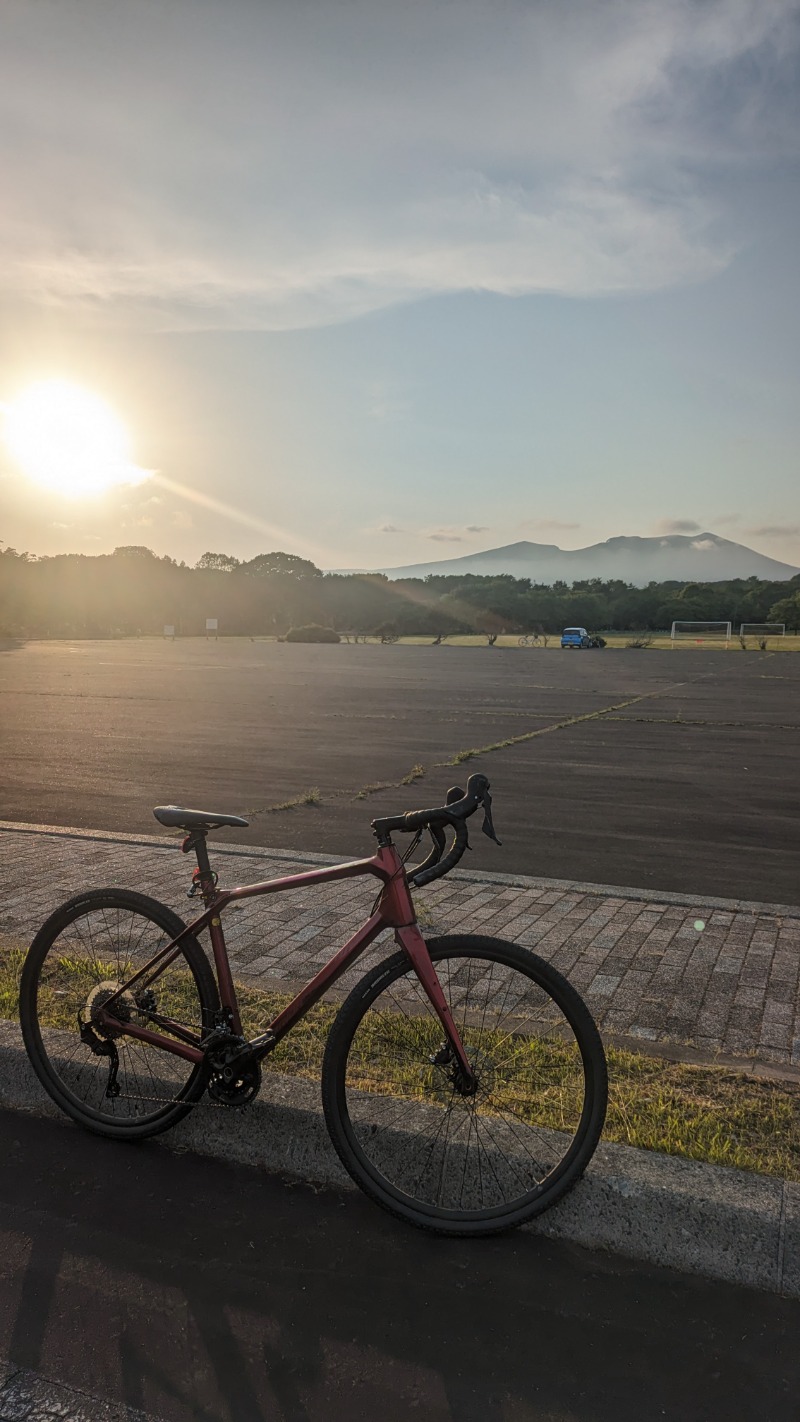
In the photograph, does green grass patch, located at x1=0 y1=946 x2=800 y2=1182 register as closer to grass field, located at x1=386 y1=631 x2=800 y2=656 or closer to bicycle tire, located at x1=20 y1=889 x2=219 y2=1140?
bicycle tire, located at x1=20 y1=889 x2=219 y2=1140

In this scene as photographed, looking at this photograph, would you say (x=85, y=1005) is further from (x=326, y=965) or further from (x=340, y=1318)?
(x=340, y=1318)

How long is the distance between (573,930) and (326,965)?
111 inches

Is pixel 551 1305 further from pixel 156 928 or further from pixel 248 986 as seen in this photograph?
pixel 248 986

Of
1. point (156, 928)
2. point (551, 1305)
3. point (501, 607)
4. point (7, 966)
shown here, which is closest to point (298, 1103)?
point (156, 928)

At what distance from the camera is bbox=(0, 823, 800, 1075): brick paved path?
186 inches

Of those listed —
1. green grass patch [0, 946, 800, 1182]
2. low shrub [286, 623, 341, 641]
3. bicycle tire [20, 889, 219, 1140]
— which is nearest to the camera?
green grass patch [0, 946, 800, 1182]

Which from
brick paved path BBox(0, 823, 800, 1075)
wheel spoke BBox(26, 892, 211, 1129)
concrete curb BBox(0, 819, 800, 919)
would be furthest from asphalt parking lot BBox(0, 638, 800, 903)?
wheel spoke BBox(26, 892, 211, 1129)

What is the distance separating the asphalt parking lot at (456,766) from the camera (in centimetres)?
859

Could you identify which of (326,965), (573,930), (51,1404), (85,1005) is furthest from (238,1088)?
(573,930)

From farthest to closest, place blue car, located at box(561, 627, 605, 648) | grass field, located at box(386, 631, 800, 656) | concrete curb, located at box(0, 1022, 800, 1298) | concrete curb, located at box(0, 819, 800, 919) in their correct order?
blue car, located at box(561, 627, 605, 648), grass field, located at box(386, 631, 800, 656), concrete curb, located at box(0, 819, 800, 919), concrete curb, located at box(0, 1022, 800, 1298)

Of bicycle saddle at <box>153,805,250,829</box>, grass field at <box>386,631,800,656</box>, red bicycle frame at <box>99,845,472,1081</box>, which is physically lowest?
grass field at <box>386,631,800,656</box>

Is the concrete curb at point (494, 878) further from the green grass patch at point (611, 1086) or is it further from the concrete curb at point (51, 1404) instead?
the concrete curb at point (51, 1404)

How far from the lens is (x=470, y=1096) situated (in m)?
3.37

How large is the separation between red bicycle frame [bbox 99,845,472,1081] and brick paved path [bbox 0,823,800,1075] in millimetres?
1456
